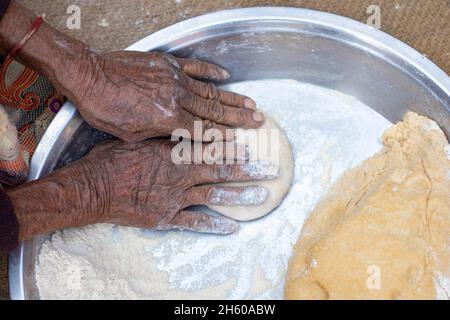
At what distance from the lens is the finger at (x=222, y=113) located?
1.35 m

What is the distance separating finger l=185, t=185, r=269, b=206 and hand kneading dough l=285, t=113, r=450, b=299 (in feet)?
0.48

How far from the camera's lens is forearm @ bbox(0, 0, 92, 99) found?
1.29 metres

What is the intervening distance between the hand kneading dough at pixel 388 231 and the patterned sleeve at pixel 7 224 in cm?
60

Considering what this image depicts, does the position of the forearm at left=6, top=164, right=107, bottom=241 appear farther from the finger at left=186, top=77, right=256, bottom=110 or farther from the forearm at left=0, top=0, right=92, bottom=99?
the finger at left=186, top=77, right=256, bottom=110

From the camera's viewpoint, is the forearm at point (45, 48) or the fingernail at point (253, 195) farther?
the fingernail at point (253, 195)

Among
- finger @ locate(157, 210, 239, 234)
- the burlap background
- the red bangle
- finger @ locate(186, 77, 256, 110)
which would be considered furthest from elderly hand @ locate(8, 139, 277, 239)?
the burlap background

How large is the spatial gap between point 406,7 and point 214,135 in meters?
0.75

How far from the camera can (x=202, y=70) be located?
147 centimetres

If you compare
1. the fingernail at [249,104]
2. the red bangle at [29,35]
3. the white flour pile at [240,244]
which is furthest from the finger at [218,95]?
the red bangle at [29,35]

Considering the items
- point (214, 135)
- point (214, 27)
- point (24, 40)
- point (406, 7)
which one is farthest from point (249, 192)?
point (406, 7)

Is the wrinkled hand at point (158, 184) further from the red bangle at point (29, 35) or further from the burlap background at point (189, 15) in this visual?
the burlap background at point (189, 15)

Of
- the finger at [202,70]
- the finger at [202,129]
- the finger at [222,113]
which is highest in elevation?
the finger at [202,70]

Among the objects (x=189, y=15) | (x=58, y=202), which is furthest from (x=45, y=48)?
(x=189, y=15)

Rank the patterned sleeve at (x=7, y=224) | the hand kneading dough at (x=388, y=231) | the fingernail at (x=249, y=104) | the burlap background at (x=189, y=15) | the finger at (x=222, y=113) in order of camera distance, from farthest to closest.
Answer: the burlap background at (x=189, y=15), the fingernail at (x=249, y=104), the finger at (x=222, y=113), the hand kneading dough at (x=388, y=231), the patterned sleeve at (x=7, y=224)
